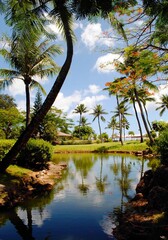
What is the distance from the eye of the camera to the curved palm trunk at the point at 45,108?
11.0 metres

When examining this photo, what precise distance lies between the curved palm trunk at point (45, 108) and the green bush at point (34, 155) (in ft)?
17.7

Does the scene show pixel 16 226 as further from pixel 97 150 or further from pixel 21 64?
pixel 97 150

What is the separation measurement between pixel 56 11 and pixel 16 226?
33.1 ft

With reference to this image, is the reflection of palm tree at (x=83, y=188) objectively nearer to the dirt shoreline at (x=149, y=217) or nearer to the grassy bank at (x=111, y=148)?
the dirt shoreline at (x=149, y=217)

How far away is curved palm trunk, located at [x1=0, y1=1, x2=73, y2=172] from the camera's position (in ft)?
36.1

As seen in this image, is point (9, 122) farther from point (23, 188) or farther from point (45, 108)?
point (45, 108)

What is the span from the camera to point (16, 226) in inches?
311

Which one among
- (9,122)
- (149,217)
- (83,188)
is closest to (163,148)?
(83,188)

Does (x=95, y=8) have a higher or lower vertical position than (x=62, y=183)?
higher

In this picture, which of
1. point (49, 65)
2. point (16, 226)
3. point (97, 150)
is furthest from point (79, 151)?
point (16, 226)

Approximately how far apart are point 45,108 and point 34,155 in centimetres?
691

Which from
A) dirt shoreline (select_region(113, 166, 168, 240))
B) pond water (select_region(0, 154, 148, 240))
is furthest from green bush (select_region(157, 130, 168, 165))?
dirt shoreline (select_region(113, 166, 168, 240))

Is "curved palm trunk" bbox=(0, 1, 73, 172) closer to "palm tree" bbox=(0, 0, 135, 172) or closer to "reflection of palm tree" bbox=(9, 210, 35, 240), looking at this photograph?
"palm tree" bbox=(0, 0, 135, 172)

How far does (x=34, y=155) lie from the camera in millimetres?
17203
